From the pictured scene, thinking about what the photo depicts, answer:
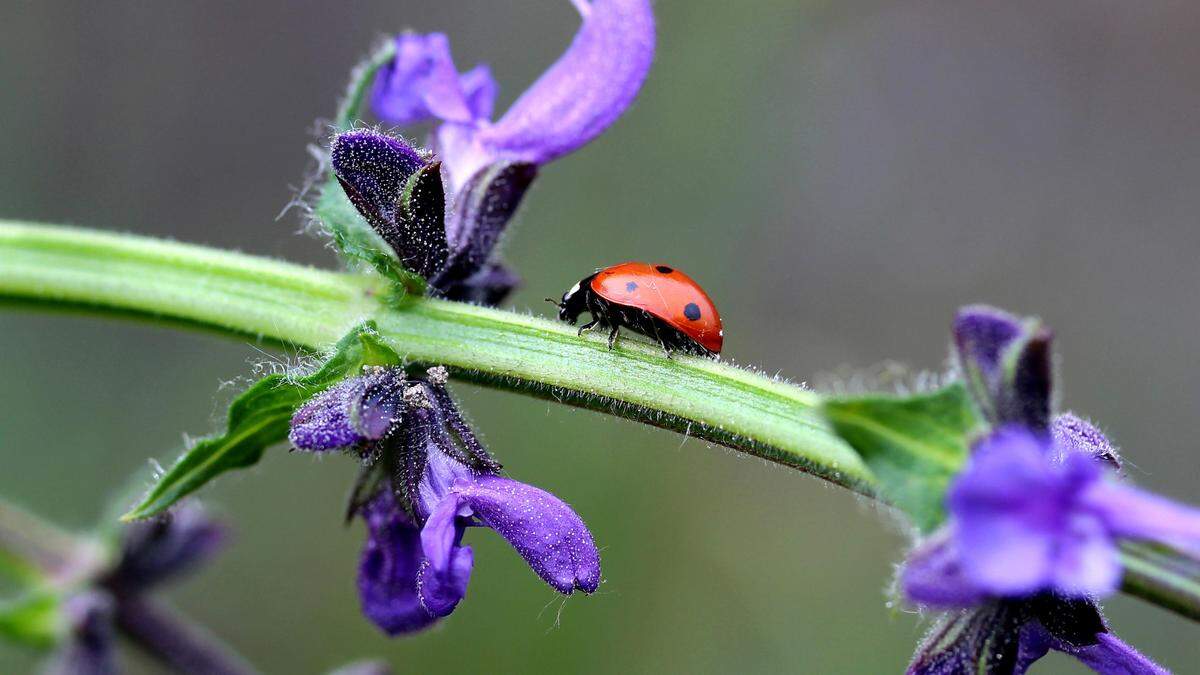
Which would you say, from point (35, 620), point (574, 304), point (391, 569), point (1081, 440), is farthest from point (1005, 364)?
point (35, 620)

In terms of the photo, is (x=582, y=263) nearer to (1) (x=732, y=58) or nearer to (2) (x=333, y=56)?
(1) (x=732, y=58)

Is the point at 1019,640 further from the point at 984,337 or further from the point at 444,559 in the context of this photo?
the point at 444,559

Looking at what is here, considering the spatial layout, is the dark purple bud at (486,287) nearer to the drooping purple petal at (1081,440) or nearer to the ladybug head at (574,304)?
the ladybug head at (574,304)

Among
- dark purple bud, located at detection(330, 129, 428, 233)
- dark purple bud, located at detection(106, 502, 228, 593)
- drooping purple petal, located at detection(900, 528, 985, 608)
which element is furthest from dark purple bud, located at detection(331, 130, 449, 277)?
dark purple bud, located at detection(106, 502, 228, 593)

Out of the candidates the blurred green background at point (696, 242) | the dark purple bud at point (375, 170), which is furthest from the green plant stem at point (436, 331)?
the blurred green background at point (696, 242)

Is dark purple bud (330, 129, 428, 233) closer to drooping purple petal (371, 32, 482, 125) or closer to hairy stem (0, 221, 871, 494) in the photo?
hairy stem (0, 221, 871, 494)
